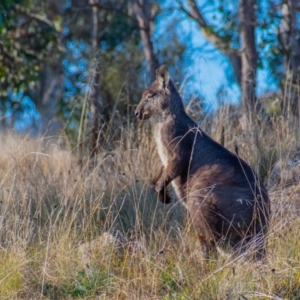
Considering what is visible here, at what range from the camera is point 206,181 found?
6715 millimetres

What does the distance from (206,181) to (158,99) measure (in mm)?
1289

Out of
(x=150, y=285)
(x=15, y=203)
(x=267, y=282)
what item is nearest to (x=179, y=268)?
(x=150, y=285)

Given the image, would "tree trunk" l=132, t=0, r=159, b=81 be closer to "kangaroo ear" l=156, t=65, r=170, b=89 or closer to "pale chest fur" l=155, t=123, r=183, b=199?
"kangaroo ear" l=156, t=65, r=170, b=89

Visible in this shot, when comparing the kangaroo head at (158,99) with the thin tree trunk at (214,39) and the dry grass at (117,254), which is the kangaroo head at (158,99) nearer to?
the dry grass at (117,254)

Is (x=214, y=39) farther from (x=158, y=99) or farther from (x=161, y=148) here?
(x=161, y=148)

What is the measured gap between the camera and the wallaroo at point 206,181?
6391mm

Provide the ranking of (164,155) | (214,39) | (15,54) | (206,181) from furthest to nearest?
(15,54) → (214,39) → (164,155) → (206,181)

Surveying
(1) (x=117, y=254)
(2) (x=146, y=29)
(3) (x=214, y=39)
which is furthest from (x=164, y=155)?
(2) (x=146, y=29)

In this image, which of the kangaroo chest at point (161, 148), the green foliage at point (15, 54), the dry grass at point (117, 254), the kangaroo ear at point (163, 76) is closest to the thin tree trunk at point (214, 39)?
the green foliage at point (15, 54)

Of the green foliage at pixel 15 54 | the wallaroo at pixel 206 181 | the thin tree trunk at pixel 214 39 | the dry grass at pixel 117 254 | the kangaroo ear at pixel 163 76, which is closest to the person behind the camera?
the dry grass at pixel 117 254

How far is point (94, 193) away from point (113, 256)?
1.66 metres

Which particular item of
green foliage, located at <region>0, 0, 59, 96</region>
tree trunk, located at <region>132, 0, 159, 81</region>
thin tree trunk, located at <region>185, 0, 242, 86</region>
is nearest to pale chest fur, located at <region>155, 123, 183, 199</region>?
green foliage, located at <region>0, 0, 59, 96</region>

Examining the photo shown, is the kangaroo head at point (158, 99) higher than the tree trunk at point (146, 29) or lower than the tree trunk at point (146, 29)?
lower

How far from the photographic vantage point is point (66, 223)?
22.8ft
